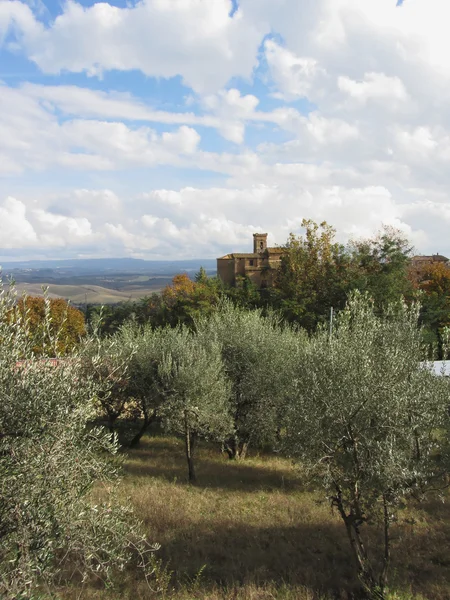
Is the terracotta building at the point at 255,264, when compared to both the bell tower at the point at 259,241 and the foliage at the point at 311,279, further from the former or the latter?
the foliage at the point at 311,279

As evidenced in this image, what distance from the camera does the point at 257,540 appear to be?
51.6 feet

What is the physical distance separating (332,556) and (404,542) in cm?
297

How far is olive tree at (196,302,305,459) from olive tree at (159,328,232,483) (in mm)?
1426

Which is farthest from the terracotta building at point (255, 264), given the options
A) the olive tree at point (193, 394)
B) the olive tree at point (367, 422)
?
the olive tree at point (367, 422)

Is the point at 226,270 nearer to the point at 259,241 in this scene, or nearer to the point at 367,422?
the point at 259,241

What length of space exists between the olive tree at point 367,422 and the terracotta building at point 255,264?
179 ft

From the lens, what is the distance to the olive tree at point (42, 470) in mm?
6715

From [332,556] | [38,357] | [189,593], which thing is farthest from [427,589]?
[38,357]

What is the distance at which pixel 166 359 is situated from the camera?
21922 millimetres

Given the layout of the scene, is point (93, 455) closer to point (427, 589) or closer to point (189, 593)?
point (189, 593)

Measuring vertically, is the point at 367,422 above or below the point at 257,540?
above

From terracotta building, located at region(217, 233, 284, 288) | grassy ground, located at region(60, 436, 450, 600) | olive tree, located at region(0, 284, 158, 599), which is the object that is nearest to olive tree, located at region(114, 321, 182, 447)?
grassy ground, located at region(60, 436, 450, 600)

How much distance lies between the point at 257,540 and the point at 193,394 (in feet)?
22.7

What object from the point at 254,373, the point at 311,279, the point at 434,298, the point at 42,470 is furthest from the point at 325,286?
the point at 42,470
